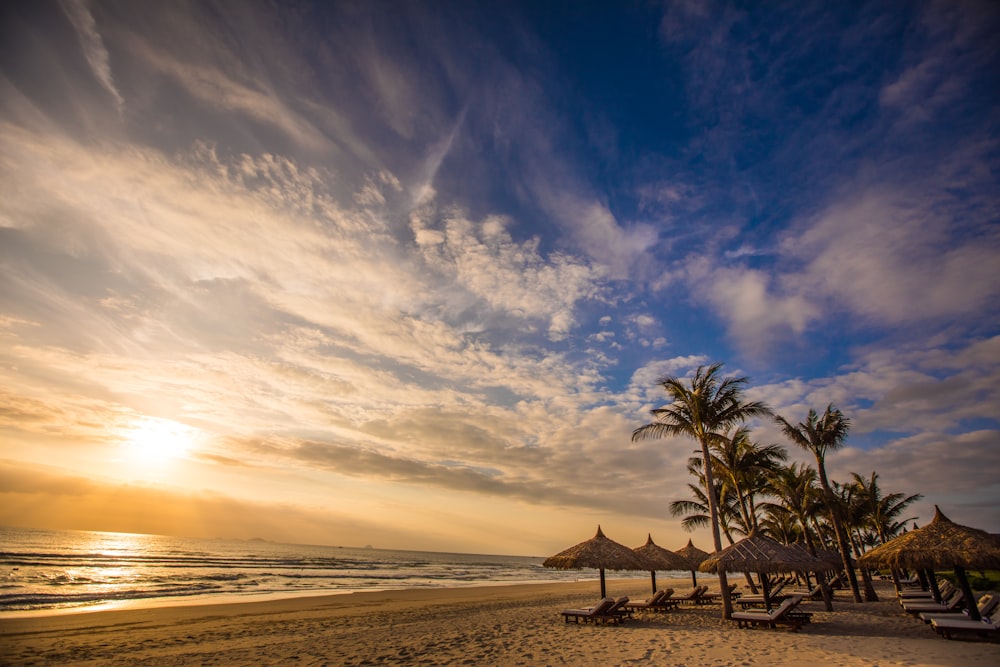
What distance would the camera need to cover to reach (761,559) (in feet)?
40.5

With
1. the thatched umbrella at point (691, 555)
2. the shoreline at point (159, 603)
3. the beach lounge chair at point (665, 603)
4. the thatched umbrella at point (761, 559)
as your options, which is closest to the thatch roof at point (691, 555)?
the thatched umbrella at point (691, 555)

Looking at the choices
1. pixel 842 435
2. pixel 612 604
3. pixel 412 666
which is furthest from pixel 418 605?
pixel 842 435

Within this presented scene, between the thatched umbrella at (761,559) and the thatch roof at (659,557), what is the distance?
404 centimetres

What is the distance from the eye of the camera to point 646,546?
1780 cm

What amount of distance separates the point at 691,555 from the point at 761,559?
7.89 meters

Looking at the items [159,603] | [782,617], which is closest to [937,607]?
[782,617]

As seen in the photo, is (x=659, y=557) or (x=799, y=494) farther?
(x=799, y=494)

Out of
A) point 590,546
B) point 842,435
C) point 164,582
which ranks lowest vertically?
point 164,582

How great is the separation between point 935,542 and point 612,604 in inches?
320

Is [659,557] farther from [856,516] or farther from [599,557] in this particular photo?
[856,516]

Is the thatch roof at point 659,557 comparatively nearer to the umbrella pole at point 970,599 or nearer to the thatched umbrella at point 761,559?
the thatched umbrella at point 761,559

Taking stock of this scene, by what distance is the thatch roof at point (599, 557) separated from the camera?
15.3 m

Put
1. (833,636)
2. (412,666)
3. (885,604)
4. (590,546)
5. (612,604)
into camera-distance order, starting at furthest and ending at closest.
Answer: (885,604), (590,546), (612,604), (833,636), (412,666)

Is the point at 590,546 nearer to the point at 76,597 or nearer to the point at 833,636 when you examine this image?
the point at 833,636
